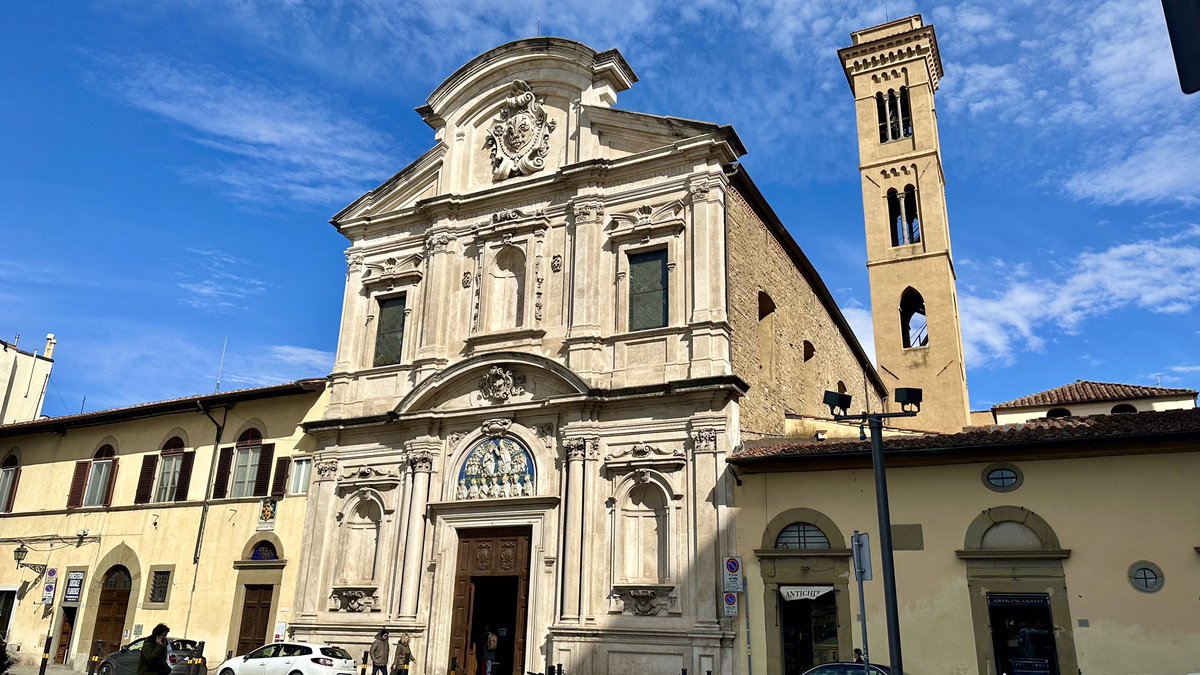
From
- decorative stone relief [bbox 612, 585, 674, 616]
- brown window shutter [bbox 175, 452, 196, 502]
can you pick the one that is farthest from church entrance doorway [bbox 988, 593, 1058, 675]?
brown window shutter [bbox 175, 452, 196, 502]

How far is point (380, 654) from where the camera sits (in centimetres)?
1952

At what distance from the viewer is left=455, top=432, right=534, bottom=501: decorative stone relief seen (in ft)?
70.3

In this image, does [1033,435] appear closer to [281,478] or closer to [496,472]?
[496,472]

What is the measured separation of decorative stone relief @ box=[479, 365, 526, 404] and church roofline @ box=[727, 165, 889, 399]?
288 inches

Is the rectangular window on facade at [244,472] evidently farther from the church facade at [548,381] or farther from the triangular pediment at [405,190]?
the triangular pediment at [405,190]

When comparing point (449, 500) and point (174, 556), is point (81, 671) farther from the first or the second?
point (449, 500)

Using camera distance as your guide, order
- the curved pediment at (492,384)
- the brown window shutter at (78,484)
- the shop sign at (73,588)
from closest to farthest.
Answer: the curved pediment at (492,384)
the shop sign at (73,588)
the brown window shutter at (78,484)

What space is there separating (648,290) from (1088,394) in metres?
19.5

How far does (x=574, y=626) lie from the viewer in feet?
63.0

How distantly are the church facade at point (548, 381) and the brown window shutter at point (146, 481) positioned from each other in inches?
274

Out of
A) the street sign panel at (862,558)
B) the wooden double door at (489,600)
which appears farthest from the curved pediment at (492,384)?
the street sign panel at (862,558)

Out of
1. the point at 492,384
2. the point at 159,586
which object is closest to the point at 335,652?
the point at 492,384

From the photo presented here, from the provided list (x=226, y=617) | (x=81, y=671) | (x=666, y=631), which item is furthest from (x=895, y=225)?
(x=81, y=671)

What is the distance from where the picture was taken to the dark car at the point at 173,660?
21.7 m
